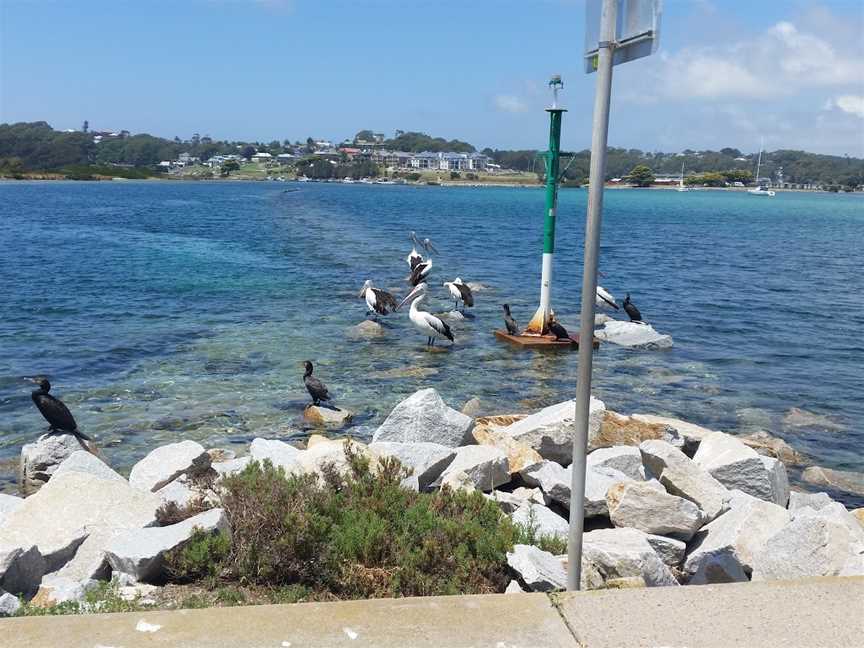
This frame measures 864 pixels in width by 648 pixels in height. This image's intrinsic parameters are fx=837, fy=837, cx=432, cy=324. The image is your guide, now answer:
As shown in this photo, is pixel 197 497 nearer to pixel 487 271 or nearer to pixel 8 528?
pixel 8 528

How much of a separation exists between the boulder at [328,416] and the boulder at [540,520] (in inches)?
→ 198

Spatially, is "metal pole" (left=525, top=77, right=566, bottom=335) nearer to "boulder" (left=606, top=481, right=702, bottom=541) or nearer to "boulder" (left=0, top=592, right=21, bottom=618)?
"boulder" (left=606, top=481, right=702, bottom=541)

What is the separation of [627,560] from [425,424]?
3781 millimetres

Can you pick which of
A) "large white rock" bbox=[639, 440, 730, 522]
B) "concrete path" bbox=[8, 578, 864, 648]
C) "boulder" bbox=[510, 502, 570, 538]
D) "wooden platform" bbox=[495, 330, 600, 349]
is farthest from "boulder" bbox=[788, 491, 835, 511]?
"wooden platform" bbox=[495, 330, 600, 349]

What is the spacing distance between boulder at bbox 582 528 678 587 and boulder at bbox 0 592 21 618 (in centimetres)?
322

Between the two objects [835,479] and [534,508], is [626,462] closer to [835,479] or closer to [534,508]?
[534,508]

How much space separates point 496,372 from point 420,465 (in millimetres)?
7567

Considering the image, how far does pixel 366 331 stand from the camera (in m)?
17.2

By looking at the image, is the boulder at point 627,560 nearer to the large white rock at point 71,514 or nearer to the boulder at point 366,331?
the large white rock at point 71,514

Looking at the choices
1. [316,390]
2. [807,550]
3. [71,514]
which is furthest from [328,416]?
[807,550]

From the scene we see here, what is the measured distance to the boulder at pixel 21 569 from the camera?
5.12m

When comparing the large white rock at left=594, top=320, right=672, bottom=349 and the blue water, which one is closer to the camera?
the blue water

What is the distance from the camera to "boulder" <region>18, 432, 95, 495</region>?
8.59m

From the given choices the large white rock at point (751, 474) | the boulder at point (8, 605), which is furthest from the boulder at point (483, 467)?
the boulder at point (8, 605)
